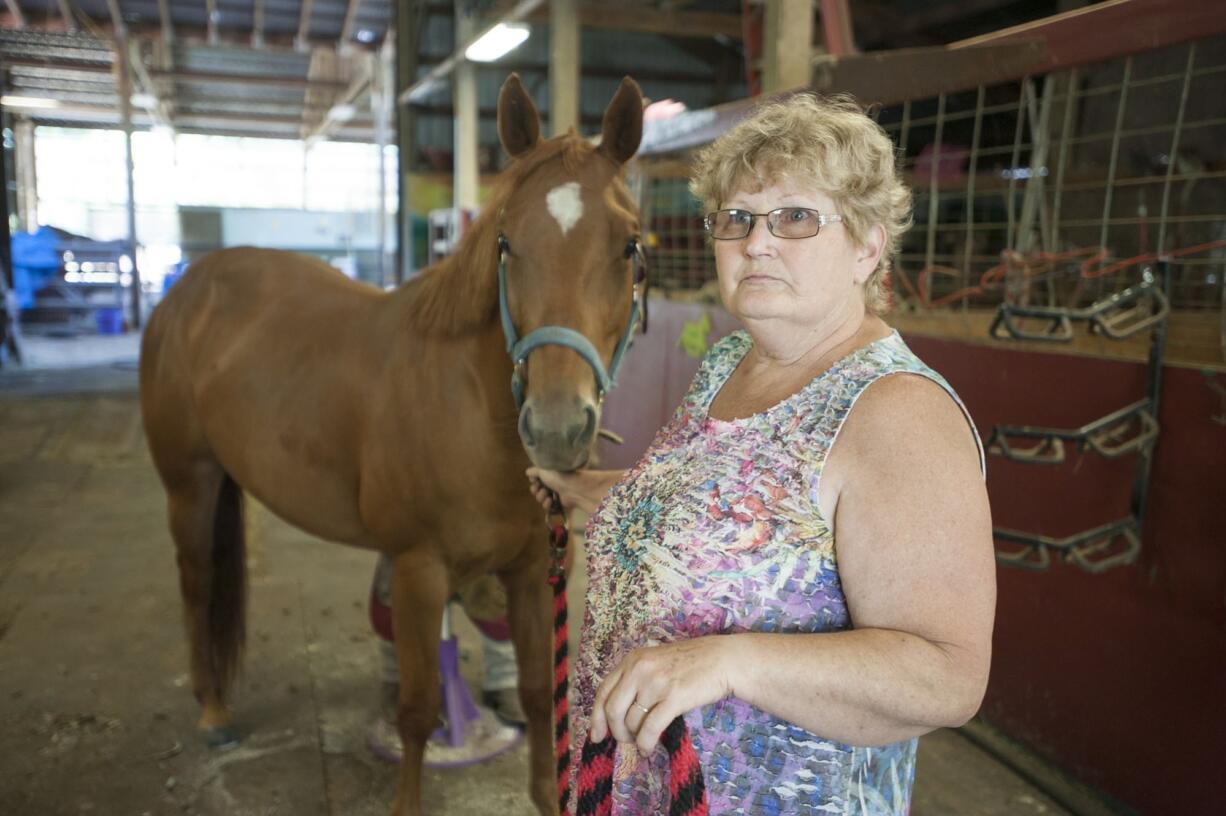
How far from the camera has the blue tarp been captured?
1215 cm

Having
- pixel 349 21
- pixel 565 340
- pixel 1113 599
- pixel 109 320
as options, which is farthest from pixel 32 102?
pixel 1113 599

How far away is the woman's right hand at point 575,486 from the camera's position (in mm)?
1397

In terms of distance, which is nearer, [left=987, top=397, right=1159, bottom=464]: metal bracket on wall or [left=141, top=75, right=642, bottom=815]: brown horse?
[left=141, top=75, right=642, bottom=815]: brown horse

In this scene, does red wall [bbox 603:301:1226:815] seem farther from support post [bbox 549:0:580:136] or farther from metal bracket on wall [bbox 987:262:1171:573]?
support post [bbox 549:0:580:136]

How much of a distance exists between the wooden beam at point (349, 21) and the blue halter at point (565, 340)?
526 inches

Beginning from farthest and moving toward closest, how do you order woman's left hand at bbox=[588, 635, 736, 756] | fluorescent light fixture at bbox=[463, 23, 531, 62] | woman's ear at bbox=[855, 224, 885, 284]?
fluorescent light fixture at bbox=[463, 23, 531, 62], woman's ear at bbox=[855, 224, 885, 284], woman's left hand at bbox=[588, 635, 736, 756]

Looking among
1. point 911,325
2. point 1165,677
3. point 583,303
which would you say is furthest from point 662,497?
point 911,325

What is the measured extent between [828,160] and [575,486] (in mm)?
727

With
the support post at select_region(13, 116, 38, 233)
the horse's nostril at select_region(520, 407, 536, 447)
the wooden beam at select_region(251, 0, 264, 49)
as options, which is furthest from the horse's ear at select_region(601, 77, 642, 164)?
the support post at select_region(13, 116, 38, 233)

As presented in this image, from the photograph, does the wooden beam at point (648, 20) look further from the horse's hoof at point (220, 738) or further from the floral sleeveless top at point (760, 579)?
the floral sleeveless top at point (760, 579)

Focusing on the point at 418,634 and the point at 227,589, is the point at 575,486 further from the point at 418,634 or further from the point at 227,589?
the point at 227,589

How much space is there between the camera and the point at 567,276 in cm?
151

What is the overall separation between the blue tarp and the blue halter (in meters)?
13.5

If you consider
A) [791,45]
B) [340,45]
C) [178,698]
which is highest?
[340,45]
